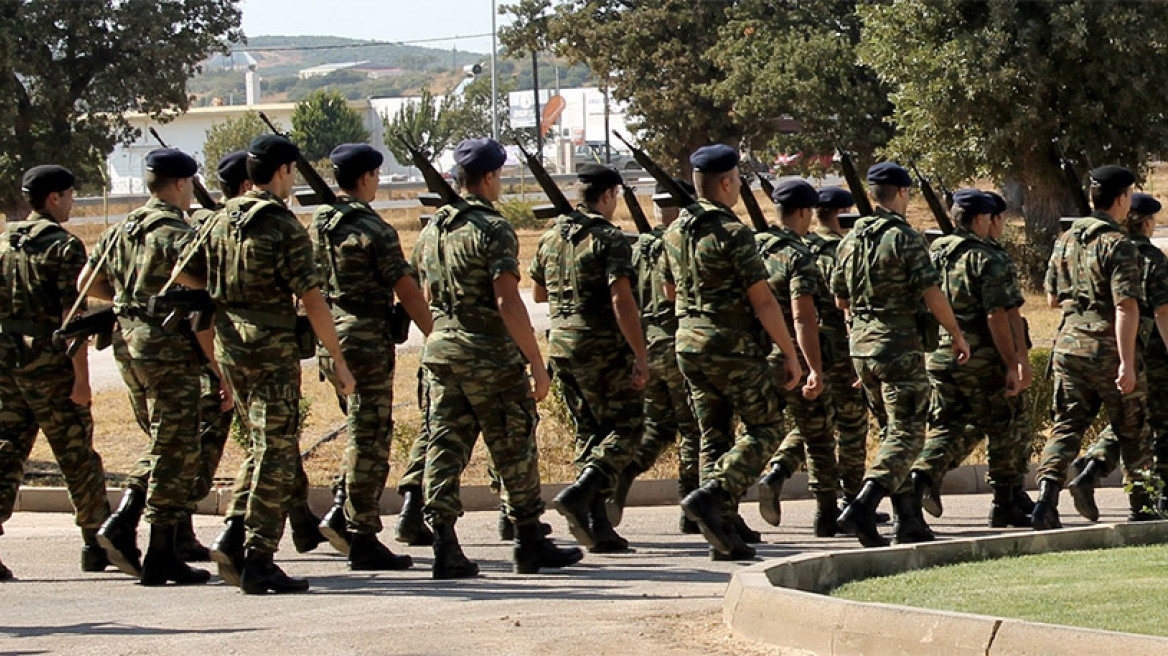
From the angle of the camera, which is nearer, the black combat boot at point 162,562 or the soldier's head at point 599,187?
the black combat boot at point 162,562

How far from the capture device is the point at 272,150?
9.42 m

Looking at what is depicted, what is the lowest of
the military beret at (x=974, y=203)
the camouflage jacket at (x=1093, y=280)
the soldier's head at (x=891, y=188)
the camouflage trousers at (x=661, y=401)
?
the camouflage trousers at (x=661, y=401)

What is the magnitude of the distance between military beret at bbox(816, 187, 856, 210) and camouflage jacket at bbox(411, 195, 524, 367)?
3.22 meters

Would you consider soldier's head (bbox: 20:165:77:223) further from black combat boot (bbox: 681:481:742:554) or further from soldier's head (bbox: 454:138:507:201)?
black combat boot (bbox: 681:481:742:554)

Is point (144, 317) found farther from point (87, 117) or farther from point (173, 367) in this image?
point (87, 117)

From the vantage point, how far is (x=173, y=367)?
1002 cm

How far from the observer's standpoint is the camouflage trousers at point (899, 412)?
1092cm

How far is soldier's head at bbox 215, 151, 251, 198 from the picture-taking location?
10.3m

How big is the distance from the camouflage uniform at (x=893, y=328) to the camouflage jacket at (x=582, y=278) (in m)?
1.38

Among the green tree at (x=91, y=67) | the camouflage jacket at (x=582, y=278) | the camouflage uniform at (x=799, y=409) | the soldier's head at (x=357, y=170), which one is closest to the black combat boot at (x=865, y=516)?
the camouflage uniform at (x=799, y=409)

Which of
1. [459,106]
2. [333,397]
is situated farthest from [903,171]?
[459,106]

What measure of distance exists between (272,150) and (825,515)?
4.28 meters

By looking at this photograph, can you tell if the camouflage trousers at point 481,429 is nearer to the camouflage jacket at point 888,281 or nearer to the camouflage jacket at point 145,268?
the camouflage jacket at point 145,268

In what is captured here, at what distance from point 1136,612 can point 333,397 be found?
12.5m
